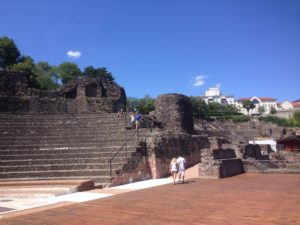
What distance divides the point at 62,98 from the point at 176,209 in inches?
846

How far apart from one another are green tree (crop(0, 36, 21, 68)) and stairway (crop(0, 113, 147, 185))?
29.1 m

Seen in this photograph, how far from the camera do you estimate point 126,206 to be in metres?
8.05

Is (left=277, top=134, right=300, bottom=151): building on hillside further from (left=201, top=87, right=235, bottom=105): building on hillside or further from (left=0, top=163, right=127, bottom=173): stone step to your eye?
(left=201, top=87, right=235, bottom=105): building on hillside

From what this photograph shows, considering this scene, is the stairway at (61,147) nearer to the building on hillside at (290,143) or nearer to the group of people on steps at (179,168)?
the group of people on steps at (179,168)

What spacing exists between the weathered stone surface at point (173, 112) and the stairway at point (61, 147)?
584cm

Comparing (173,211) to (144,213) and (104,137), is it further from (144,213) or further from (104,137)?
(104,137)

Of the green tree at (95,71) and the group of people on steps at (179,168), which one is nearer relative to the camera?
the group of people on steps at (179,168)

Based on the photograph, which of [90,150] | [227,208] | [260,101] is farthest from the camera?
[260,101]

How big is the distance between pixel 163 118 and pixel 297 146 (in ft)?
54.3

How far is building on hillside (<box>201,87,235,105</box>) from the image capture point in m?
145

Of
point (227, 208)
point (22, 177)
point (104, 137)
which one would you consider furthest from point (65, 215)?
point (104, 137)

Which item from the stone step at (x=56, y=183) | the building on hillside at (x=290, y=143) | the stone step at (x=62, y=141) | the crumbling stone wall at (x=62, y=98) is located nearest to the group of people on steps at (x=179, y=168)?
the stone step at (x=62, y=141)

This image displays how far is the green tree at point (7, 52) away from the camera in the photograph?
45278mm

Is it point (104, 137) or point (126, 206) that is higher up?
point (104, 137)
